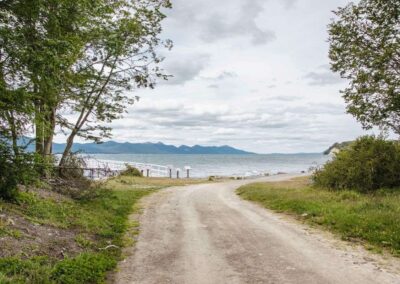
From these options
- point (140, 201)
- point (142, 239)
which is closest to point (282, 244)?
point (142, 239)

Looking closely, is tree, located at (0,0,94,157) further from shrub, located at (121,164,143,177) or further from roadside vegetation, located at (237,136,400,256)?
shrub, located at (121,164,143,177)

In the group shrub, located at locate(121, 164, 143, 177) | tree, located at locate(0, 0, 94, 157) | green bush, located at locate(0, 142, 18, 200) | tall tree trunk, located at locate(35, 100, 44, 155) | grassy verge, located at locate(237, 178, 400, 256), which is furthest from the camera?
shrub, located at locate(121, 164, 143, 177)

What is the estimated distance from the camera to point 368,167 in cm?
2041

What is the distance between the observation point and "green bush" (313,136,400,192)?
66.7ft

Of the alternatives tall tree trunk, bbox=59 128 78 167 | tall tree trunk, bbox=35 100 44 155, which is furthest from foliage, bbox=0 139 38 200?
tall tree trunk, bbox=59 128 78 167

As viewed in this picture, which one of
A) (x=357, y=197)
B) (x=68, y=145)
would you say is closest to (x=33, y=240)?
(x=68, y=145)

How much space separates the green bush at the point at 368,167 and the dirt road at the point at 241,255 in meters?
7.75

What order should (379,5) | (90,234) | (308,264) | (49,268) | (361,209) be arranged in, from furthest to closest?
(379,5)
(361,209)
(90,234)
(308,264)
(49,268)

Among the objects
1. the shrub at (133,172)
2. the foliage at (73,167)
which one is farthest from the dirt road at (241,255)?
the shrub at (133,172)

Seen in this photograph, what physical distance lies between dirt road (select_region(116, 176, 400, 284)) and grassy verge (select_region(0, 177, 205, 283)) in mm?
702

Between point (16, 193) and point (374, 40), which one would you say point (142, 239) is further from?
point (374, 40)

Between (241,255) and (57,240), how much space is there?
430 centimetres

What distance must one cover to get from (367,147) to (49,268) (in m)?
18.7

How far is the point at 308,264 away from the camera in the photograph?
8.38 m
